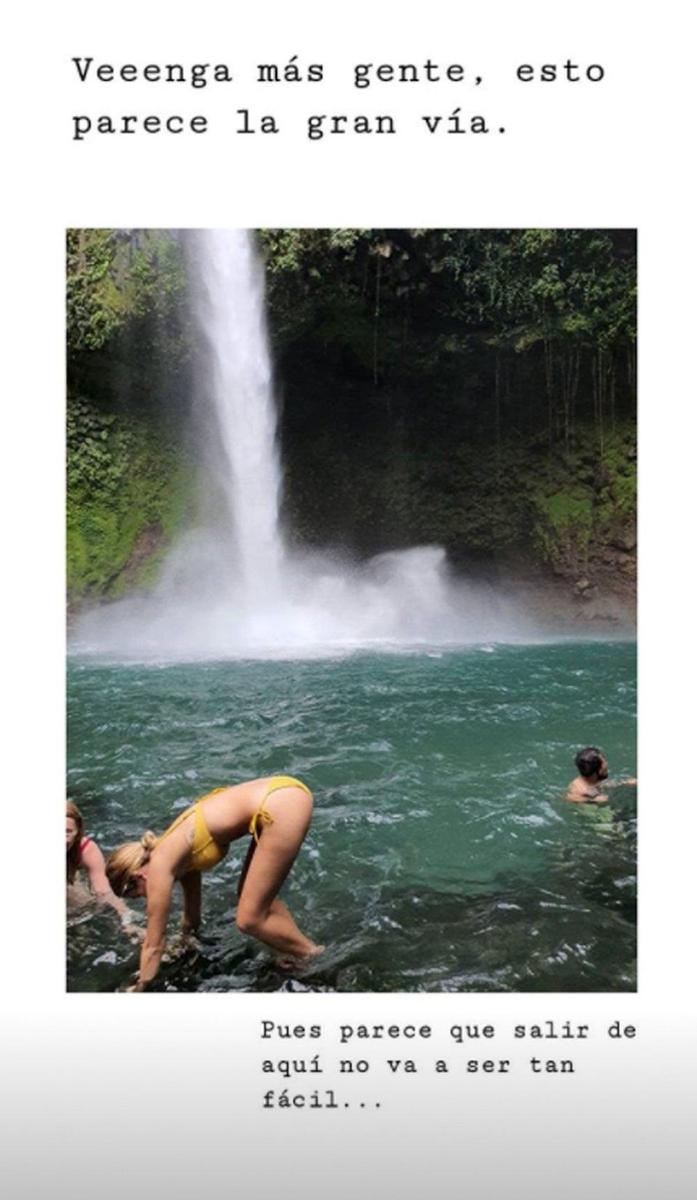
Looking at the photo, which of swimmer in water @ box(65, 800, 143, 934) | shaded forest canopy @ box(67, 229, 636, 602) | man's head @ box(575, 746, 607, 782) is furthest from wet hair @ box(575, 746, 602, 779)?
shaded forest canopy @ box(67, 229, 636, 602)

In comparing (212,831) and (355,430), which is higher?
(355,430)

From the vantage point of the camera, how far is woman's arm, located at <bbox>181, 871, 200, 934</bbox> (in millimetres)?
2803

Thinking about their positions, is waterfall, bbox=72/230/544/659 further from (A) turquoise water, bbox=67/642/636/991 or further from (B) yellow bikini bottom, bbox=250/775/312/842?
(B) yellow bikini bottom, bbox=250/775/312/842

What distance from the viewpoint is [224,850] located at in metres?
2.68

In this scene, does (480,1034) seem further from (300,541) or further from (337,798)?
(300,541)

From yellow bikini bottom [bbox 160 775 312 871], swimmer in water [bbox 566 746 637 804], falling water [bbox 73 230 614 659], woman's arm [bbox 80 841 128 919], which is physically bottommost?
woman's arm [bbox 80 841 128 919]

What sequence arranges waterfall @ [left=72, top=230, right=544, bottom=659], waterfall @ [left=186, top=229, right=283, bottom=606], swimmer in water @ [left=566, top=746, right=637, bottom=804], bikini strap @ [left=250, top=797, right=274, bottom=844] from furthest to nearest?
waterfall @ [left=72, top=230, right=544, bottom=659]
waterfall @ [left=186, top=229, right=283, bottom=606]
swimmer in water @ [left=566, top=746, right=637, bottom=804]
bikini strap @ [left=250, top=797, right=274, bottom=844]

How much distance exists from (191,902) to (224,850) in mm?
304

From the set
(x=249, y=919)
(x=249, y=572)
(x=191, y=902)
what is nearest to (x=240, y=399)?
(x=249, y=572)

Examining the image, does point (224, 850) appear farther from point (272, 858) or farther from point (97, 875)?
point (97, 875)

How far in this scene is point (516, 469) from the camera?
12.6m

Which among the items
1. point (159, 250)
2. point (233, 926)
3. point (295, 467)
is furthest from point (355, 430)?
point (233, 926)

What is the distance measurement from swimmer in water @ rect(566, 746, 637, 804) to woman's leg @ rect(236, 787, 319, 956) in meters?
1.78

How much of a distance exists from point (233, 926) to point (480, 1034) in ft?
2.87
